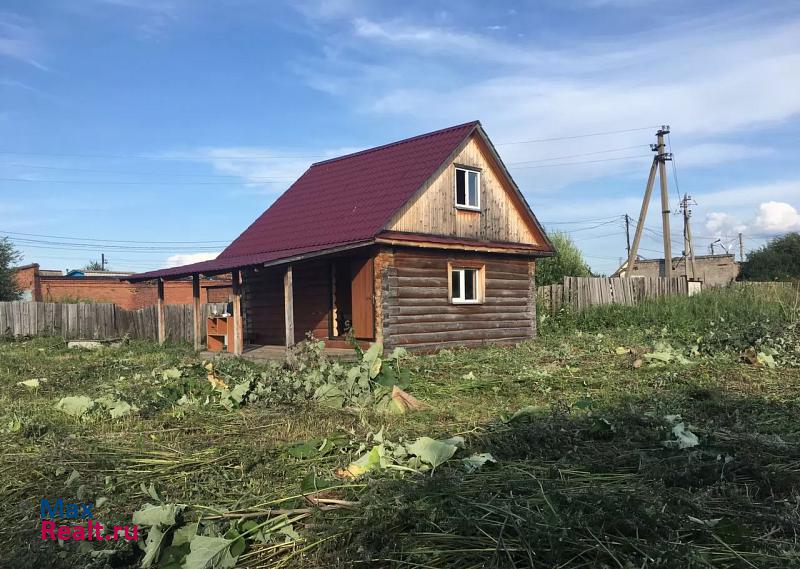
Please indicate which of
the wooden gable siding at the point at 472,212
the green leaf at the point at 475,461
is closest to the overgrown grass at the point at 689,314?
the wooden gable siding at the point at 472,212

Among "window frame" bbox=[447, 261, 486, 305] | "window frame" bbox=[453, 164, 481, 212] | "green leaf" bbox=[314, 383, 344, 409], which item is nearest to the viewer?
"green leaf" bbox=[314, 383, 344, 409]

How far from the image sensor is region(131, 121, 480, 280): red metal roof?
1434cm

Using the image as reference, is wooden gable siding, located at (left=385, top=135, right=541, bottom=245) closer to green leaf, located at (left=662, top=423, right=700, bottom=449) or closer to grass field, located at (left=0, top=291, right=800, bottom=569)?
grass field, located at (left=0, top=291, right=800, bottom=569)

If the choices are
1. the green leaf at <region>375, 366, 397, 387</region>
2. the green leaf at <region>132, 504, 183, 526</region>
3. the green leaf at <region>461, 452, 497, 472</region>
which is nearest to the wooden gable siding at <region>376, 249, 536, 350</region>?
the green leaf at <region>375, 366, 397, 387</region>

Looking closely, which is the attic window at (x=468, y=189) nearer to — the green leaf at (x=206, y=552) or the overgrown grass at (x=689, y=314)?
the overgrown grass at (x=689, y=314)

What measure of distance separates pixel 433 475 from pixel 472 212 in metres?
12.6

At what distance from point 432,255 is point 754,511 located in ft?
38.5

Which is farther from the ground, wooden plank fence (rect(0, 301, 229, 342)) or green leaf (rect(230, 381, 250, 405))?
wooden plank fence (rect(0, 301, 229, 342))

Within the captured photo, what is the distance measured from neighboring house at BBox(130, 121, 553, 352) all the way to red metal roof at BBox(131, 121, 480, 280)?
5cm

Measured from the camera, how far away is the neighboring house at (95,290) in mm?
32938

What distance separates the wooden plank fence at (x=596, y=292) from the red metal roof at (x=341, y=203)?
7.01 meters

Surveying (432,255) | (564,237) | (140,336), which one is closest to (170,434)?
(432,255)

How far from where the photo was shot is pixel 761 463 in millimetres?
4086

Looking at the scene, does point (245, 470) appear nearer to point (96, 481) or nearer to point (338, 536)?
point (96, 481)
